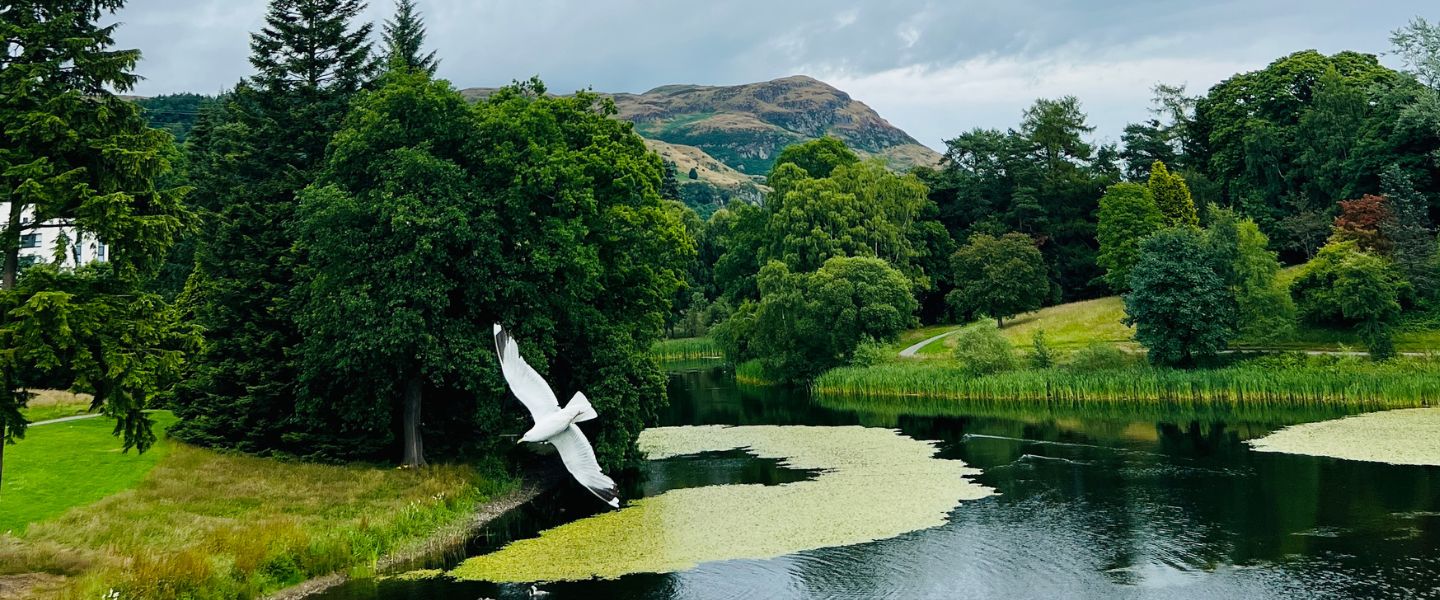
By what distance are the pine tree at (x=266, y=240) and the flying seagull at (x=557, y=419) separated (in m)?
11.1

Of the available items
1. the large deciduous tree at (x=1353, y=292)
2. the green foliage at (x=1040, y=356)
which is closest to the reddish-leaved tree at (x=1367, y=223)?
the large deciduous tree at (x=1353, y=292)

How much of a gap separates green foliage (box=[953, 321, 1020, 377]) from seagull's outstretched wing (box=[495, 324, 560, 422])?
33908mm

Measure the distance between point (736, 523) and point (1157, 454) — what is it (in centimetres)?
1548

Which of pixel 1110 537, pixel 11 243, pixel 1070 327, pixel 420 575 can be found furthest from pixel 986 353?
pixel 11 243

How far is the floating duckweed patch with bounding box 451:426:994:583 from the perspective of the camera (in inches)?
758

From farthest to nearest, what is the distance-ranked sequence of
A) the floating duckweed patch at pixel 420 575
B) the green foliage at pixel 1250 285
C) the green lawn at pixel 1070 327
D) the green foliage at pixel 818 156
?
the green foliage at pixel 818 156
the green lawn at pixel 1070 327
the green foliage at pixel 1250 285
the floating duckweed patch at pixel 420 575

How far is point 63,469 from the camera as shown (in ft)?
72.5

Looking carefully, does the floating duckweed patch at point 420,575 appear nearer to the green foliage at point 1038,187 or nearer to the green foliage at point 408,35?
the green foliage at point 408,35

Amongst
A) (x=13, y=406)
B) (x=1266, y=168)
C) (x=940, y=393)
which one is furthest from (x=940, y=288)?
(x=13, y=406)

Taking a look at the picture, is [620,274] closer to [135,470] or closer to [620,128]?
[620,128]

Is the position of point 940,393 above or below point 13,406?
below

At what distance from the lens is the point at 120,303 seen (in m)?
15.3

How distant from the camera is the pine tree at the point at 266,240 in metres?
26.8

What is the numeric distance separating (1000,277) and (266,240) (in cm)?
4981
